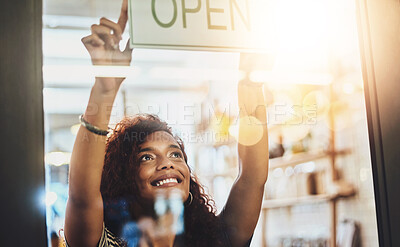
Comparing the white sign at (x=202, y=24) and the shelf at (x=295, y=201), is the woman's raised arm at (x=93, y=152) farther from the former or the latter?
the shelf at (x=295, y=201)

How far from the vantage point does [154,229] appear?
1.19 metres

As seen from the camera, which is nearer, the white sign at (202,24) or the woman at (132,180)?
the woman at (132,180)

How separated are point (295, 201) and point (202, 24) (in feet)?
1.93

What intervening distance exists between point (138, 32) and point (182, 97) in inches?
8.4

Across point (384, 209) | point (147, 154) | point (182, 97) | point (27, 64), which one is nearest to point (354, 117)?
point (384, 209)

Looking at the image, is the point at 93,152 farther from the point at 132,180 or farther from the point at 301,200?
the point at 301,200

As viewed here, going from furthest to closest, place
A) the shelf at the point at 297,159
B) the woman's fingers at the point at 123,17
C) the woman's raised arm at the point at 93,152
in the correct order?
the shelf at the point at 297,159 < the woman's fingers at the point at 123,17 < the woman's raised arm at the point at 93,152

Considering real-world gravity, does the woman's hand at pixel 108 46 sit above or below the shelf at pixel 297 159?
above

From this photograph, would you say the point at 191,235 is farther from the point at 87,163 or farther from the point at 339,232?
the point at 339,232

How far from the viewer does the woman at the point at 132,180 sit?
3.72 ft

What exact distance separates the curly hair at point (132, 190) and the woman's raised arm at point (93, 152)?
3 centimetres

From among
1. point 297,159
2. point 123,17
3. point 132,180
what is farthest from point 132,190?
point 297,159

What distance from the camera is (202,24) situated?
1319mm

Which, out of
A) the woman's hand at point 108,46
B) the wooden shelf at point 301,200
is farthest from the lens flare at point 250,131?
the woman's hand at point 108,46
